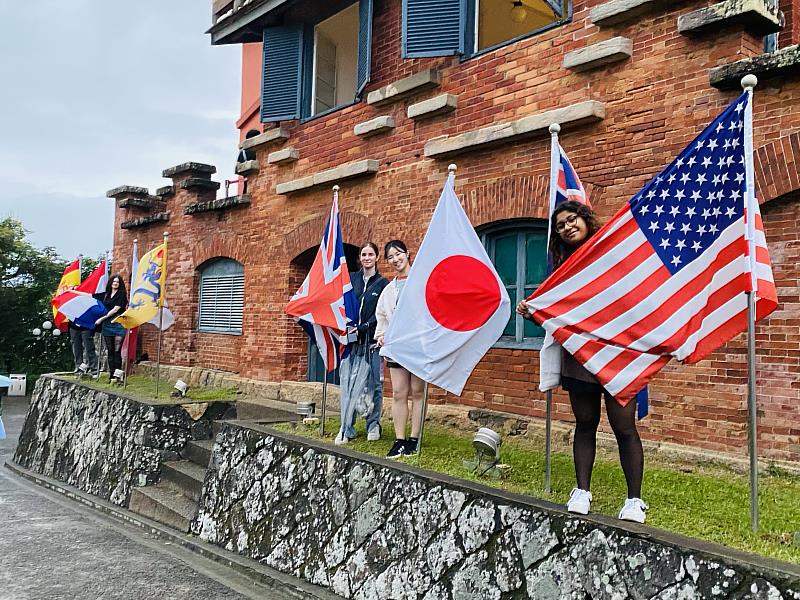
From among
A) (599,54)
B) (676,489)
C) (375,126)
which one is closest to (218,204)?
(375,126)

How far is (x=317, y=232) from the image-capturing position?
9.95 m

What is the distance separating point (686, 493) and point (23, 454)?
11.9 metres

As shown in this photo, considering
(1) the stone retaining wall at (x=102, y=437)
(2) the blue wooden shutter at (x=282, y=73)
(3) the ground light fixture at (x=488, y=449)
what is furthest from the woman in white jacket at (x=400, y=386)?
(2) the blue wooden shutter at (x=282, y=73)

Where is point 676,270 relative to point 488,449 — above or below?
above

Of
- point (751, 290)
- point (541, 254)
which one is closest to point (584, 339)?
point (751, 290)

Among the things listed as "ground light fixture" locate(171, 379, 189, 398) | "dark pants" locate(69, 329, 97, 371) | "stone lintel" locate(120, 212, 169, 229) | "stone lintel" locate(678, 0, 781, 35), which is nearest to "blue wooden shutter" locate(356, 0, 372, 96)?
"stone lintel" locate(678, 0, 781, 35)

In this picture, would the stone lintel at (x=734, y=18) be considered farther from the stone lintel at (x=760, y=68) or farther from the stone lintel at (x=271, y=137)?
the stone lintel at (x=271, y=137)

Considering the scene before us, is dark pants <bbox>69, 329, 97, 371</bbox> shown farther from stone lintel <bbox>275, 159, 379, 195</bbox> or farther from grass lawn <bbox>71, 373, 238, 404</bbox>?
stone lintel <bbox>275, 159, 379, 195</bbox>

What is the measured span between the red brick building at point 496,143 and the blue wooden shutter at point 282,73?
0.10 feet

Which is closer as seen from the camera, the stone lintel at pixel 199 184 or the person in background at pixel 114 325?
the person in background at pixel 114 325

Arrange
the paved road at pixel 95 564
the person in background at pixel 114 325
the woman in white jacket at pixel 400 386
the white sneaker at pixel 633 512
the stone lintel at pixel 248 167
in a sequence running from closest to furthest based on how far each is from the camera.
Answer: the white sneaker at pixel 633 512, the paved road at pixel 95 564, the woman in white jacket at pixel 400 386, the stone lintel at pixel 248 167, the person in background at pixel 114 325

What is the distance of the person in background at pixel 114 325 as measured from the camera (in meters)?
12.4

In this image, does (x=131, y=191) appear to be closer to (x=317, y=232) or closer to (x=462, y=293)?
(x=317, y=232)

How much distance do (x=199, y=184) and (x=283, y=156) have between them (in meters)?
3.22
